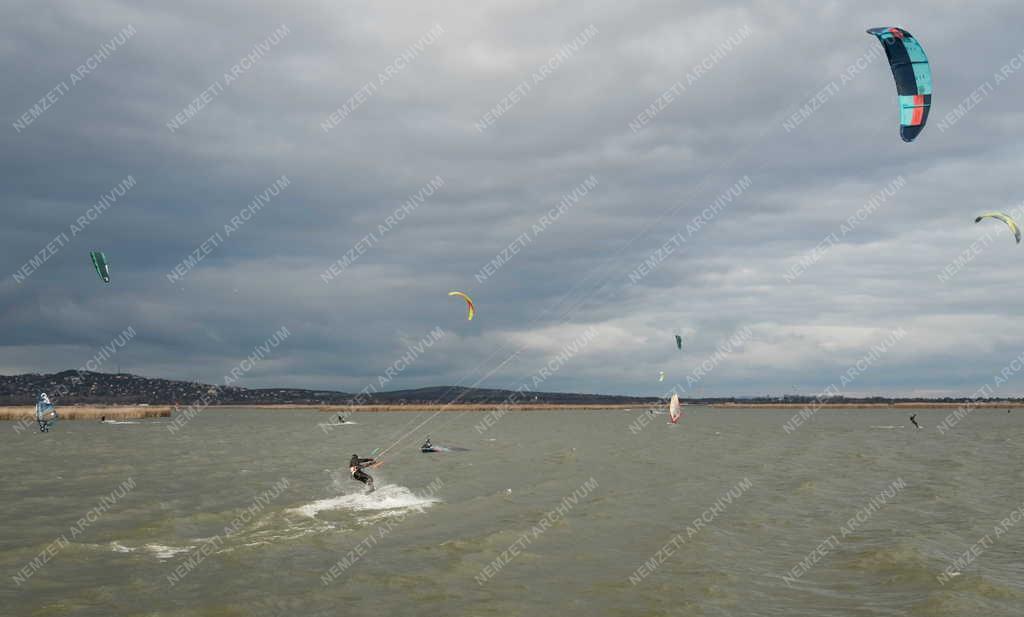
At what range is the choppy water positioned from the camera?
13.1 metres

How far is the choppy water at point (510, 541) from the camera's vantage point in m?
13.1

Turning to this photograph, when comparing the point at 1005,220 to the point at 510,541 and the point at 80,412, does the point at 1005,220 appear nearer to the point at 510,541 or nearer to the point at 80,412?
the point at 510,541

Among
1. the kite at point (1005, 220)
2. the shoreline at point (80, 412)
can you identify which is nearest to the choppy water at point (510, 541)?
the kite at point (1005, 220)

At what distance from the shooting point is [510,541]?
59.1ft

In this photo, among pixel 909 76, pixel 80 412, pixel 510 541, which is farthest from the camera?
pixel 80 412

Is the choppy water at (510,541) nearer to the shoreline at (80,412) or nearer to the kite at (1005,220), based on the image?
the kite at (1005,220)

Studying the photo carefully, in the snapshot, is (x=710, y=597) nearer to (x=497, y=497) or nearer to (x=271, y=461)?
(x=497, y=497)

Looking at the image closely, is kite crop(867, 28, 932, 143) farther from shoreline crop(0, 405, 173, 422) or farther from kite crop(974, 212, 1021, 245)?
shoreline crop(0, 405, 173, 422)

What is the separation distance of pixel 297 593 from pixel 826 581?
34.1 ft

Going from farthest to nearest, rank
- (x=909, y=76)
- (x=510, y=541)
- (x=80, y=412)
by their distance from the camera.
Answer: (x=80, y=412) < (x=909, y=76) < (x=510, y=541)

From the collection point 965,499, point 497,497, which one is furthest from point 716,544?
point 965,499

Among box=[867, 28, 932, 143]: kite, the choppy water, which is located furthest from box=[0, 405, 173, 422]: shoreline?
box=[867, 28, 932, 143]: kite

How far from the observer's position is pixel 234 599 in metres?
13.0

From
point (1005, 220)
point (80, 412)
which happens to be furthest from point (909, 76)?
point (80, 412)
